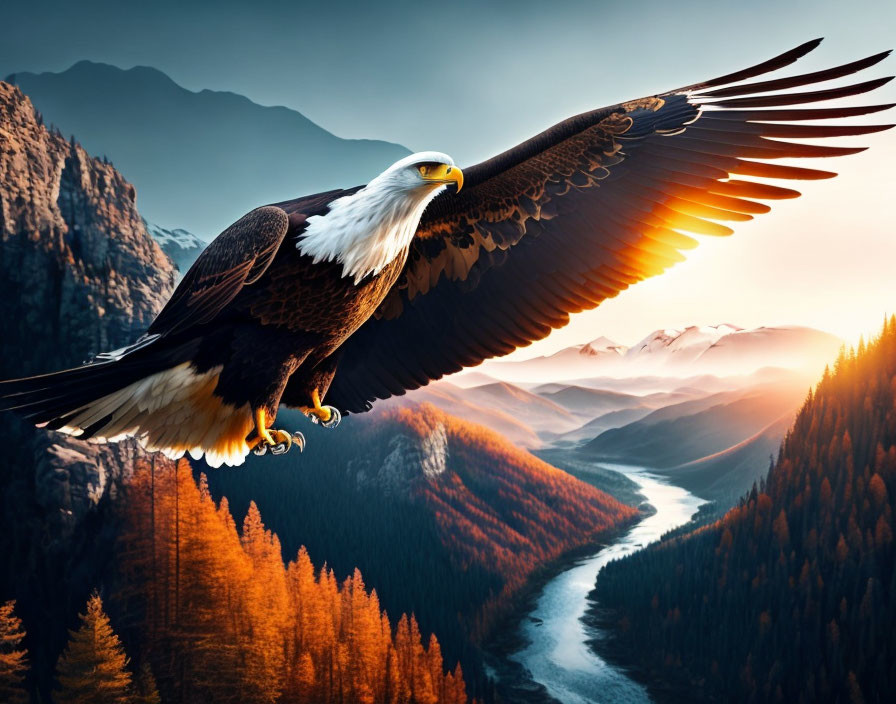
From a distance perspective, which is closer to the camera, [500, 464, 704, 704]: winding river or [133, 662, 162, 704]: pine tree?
[133, 662, 162, 704]: pine tree

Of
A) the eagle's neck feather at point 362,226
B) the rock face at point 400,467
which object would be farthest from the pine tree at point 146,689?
the eagle's neck feather at point 362,226

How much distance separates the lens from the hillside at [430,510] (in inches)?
1148

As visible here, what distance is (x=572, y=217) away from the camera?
263cm

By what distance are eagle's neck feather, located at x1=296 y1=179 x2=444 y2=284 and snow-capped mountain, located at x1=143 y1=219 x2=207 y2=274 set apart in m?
26.8

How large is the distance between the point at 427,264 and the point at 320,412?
0.71 meters

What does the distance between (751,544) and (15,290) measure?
31.0 metres

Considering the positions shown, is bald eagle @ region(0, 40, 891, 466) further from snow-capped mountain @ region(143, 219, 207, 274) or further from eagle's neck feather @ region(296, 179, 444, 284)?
snow-capped mountain @ region(143, 219, 207, 274)

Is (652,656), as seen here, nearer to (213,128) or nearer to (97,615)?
(97,615)

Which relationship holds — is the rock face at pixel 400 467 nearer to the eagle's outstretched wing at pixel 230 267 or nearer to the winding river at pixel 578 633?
the winding river at pixel 578 633

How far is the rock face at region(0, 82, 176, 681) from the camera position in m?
24.2

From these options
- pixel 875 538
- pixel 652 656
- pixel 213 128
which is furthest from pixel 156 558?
pixel 875 538

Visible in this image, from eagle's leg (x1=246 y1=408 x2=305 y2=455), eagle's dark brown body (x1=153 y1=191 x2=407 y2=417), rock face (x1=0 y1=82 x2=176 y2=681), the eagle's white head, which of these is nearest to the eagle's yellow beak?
the eagle's white head

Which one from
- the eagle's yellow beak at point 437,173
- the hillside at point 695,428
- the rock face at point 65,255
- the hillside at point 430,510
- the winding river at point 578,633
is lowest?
the winding river at point 578,633

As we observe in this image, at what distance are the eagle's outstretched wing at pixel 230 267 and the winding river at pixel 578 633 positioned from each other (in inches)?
1180
